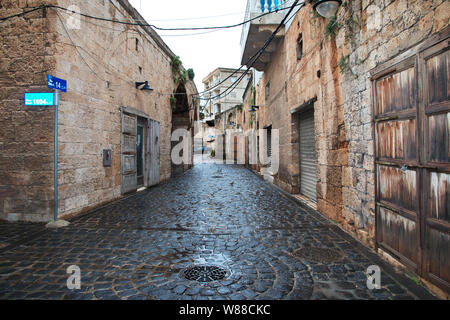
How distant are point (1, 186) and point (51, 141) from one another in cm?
142

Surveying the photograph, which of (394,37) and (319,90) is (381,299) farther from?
(319,90)

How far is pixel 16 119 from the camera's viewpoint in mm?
5172

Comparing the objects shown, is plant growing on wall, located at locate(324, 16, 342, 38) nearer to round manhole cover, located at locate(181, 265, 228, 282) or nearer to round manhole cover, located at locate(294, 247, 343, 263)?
round manhole cover, located at locate(294, 247, 343, 263)

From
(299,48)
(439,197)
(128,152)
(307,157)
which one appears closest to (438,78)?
(439,197)

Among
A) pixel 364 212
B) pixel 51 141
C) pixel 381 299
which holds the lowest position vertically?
pixel 381 299

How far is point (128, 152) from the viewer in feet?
26.3

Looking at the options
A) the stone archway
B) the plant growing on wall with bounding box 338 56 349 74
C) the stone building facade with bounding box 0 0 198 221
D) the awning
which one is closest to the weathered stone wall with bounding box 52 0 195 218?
the stone building facade with bounding box 0 0 198 221

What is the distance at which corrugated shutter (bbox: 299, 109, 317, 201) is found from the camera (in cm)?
705

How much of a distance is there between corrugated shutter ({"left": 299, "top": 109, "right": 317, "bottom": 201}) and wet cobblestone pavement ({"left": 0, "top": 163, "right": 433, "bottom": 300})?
155 centimetres

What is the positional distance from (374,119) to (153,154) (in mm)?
8180

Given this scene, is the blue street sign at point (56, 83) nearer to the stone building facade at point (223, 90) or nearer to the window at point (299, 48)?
the window at point (299, 48)

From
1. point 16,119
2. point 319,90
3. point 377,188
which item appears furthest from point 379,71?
point 16,119

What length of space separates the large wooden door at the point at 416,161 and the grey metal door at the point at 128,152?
21.6ft

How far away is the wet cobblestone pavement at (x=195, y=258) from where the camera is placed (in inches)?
101
